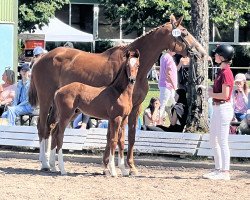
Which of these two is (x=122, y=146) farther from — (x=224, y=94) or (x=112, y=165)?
(x=224, y=94)

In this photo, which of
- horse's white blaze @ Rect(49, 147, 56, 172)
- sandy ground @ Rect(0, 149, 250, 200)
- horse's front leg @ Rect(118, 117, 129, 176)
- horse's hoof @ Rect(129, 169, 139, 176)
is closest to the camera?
sandy ground @ Rect(0, 149, 250, 200)

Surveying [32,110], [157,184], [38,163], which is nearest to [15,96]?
[32,110]

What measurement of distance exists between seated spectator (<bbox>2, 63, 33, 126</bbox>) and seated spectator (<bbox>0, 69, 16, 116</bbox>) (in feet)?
1.47

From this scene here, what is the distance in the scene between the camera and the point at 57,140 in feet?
40.7

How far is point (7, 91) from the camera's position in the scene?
1733 centimetres

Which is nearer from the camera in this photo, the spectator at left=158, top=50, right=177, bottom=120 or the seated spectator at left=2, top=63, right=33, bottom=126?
the seated spectator at left=2, top=63, right=33, bottom=126

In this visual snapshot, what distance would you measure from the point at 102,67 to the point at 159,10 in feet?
107

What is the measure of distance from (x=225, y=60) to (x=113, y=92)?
1729 millimetres

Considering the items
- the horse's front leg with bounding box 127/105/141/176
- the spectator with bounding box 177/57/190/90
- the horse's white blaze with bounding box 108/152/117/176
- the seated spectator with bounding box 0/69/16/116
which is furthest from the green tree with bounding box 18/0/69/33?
the horse's white blaze with bounding box 108/152/117/176

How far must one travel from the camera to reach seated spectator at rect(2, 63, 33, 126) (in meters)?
16.1

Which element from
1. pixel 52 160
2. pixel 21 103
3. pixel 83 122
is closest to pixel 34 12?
pixel 21 103

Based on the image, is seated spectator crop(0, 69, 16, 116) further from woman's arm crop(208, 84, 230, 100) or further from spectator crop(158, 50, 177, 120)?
woman's arm crop(208, 84, 230, 100)

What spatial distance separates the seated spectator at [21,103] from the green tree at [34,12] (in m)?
24.7

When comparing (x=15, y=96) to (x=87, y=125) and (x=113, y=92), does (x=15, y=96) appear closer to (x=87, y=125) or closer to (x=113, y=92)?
(x=87, y=125)
